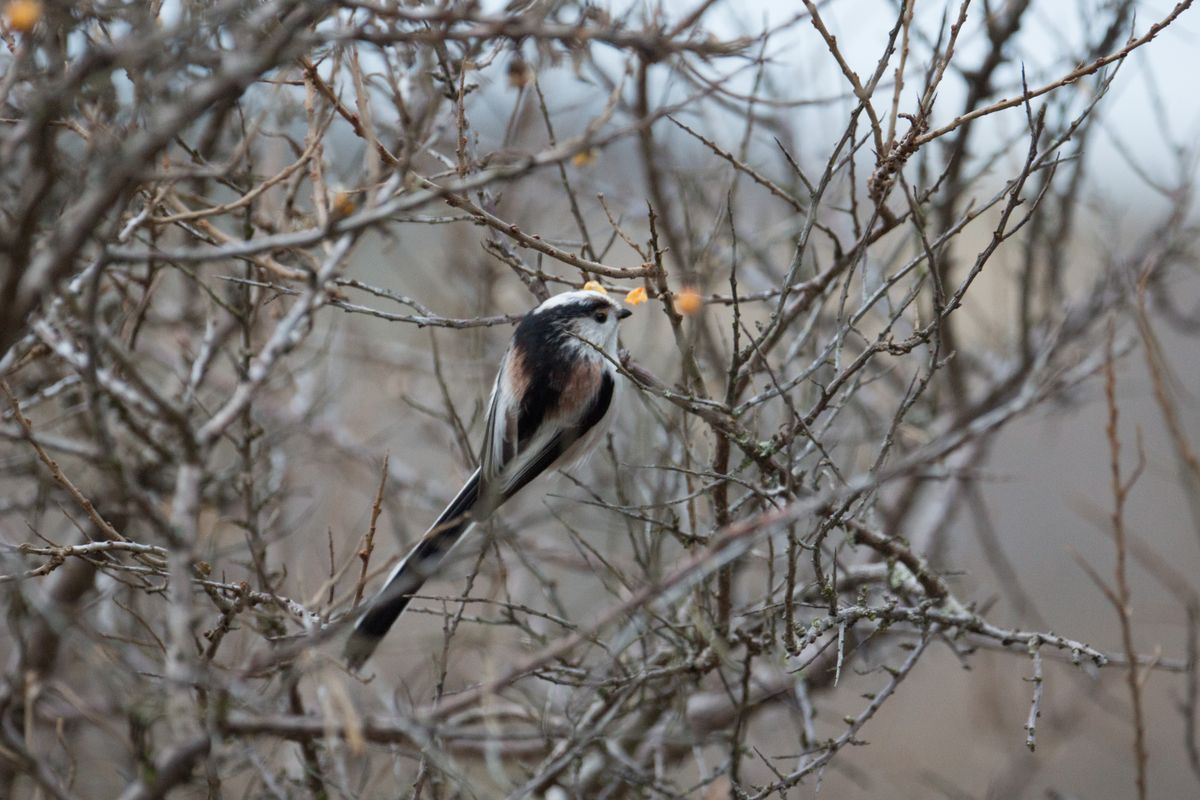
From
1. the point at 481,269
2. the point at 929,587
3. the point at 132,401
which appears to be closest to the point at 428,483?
the point at 481,269

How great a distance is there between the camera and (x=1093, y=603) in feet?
30.6

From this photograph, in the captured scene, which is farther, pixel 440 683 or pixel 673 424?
pixel 673 424

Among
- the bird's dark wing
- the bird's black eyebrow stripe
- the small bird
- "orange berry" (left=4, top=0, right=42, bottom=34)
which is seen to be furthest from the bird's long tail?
"orange berry" (left=4, top=0, right=42, bottom=34)

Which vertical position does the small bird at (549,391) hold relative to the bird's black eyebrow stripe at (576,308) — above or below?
below

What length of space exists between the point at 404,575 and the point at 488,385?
2954mm

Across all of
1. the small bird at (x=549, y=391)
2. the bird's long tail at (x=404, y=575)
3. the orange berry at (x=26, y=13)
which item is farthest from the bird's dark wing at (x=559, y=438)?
the orange berry at (x=26, y=13)

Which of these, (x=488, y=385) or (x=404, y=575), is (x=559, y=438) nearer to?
(x=404, y=575)

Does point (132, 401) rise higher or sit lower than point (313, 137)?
lower

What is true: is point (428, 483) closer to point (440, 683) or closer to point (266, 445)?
point (266, 445)

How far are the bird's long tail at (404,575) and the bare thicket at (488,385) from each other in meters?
0.10

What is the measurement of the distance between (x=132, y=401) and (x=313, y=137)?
3.44 ft

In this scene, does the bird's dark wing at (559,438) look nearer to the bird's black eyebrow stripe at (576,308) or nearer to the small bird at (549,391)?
the small bird at (549,391)

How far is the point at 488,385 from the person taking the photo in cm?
611

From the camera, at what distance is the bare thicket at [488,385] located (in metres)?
1.78
